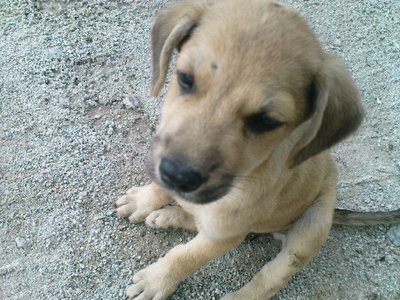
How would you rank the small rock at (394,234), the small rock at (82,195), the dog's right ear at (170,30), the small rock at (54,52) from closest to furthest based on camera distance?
the dog's right ear at (170,30), the small rock at (82,195), the small rock at (394,234), the small rock at (54,52)

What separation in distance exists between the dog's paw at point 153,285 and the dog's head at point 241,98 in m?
1.28

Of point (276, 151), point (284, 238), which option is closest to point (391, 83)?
point (284, 238)

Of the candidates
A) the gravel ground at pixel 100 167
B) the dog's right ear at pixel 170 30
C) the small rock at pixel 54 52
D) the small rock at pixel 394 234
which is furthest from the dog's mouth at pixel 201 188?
the small rock at pixel 54 52

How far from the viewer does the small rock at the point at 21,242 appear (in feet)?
12.2

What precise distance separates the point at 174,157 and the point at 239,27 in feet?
2.80

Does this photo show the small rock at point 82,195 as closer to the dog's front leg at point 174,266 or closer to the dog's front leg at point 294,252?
the dog's front leg at point 174,266

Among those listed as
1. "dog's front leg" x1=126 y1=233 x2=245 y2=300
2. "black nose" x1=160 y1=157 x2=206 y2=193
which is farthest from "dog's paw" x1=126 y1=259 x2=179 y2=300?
"black nose" x1=160 y1=157 x2=206 y2=193

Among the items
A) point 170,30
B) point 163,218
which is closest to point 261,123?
point 170,30

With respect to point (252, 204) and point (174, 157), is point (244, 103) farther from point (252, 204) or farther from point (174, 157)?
point (252, 204)

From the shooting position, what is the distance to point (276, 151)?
296cm

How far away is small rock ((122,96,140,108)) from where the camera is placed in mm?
4788

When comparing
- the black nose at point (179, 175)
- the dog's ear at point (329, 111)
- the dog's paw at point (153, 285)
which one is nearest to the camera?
the black nose at point (179, 175)

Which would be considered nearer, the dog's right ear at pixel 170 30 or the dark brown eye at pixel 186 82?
the dark brown eye at pixel 186 82

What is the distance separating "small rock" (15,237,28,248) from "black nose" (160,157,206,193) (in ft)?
6.43
